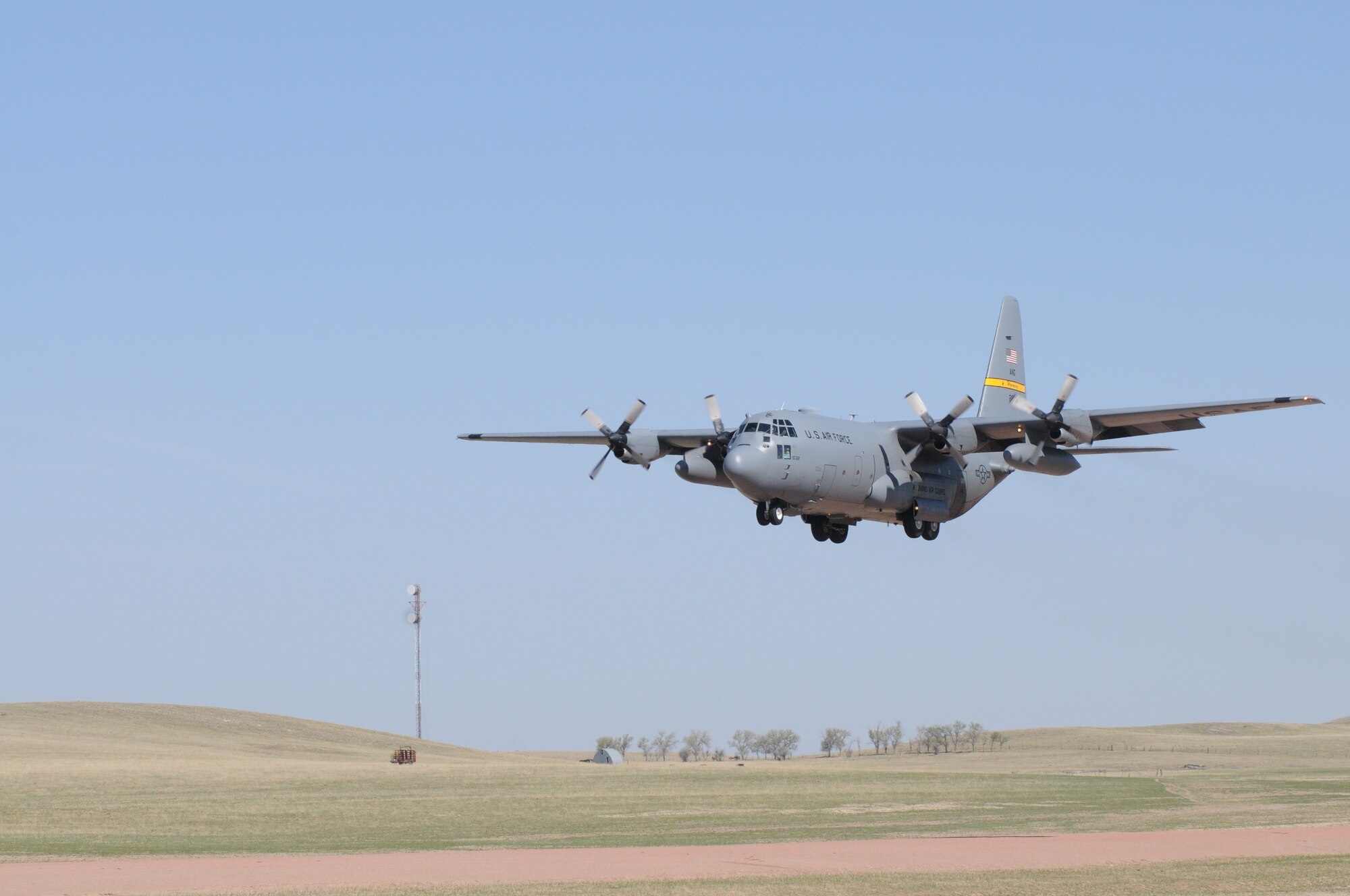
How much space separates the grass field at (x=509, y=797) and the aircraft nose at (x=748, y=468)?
12303 millimetres

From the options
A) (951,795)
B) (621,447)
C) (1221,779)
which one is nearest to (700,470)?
(621,447)

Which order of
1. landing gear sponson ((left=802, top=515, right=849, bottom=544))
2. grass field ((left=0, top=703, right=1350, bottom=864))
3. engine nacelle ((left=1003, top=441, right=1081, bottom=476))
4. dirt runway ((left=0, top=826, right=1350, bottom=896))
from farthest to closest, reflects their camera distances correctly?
landing gear sponson ((left=802, top=515, right=849, bottom=544))
grass field ((left=0, top=703, right=1350, bottom=864))
engine nacelle ((left=1003, top=441, right=1081, bottom=476))
dirt runway ((left=0, top=826, right=1350, bottom=896))

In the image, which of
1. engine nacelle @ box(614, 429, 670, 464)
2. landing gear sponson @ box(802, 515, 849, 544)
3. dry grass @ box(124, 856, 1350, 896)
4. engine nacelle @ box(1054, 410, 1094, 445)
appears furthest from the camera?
landing gear sponson @ box(802, 515, 849, 544)

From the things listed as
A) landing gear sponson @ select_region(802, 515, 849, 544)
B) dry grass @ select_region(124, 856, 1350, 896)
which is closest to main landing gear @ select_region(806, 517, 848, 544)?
landing gear sponson @ select_region(802, 515, 849, 544)

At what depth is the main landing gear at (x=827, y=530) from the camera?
54656 millimetres

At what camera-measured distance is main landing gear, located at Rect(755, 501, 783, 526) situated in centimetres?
4775

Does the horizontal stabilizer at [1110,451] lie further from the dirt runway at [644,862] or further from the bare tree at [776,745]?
the bare tree at [776,745]

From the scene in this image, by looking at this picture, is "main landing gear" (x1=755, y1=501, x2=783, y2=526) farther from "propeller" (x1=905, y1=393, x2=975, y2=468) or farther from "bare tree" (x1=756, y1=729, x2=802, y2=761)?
"bare tree" (x1=756, y1=729, x2=802, y2=761)

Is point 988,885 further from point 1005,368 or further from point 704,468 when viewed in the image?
point 1005,368

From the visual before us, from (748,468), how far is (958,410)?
9.23m

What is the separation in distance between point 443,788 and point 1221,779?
43234 millimetres

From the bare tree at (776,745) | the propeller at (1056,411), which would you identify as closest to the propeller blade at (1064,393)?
the propeller at (1056,411)

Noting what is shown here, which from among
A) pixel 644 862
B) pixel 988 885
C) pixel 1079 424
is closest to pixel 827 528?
pixel 1079 424

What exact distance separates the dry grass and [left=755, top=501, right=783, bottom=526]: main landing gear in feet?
41.2
